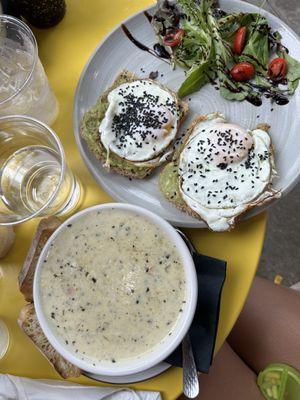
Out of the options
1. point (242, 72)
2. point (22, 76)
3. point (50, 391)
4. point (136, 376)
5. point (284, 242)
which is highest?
point (242, 72)

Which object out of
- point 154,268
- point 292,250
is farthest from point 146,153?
point 292,250

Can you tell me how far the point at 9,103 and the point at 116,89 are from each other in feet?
1.02

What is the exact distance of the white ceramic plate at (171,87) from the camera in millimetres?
1512

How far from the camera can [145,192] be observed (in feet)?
5.06

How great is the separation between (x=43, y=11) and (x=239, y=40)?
0.59m

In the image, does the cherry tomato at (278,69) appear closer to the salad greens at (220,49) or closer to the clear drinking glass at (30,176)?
the salad greens at (220,49)

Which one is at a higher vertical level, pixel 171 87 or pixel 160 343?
pixel 171 87

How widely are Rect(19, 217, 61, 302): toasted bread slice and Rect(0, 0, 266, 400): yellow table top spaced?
98 mm

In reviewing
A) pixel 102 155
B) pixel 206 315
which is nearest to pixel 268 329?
pixel 206 315

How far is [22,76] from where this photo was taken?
5.08 feet

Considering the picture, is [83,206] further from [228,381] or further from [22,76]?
[228,381]

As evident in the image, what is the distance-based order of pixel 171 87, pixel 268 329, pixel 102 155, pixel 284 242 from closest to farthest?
pixel 102 155 → pixel 171 87 → pixel 268 329 → pixel 284 242

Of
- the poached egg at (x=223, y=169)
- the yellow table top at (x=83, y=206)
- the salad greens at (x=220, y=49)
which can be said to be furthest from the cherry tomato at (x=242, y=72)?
the yellow table top at (x=83, y=206)

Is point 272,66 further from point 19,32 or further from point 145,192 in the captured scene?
point 19,32
